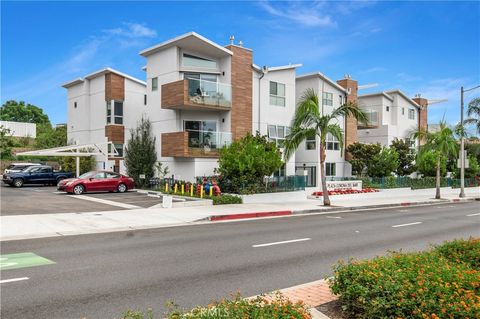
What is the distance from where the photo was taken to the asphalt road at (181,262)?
6285 millimetres

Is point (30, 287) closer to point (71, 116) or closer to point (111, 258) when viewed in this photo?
point (111, 258)

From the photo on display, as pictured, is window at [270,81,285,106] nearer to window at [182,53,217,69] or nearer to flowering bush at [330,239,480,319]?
window at [182,53,217,69]

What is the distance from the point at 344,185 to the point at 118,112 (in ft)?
61.3

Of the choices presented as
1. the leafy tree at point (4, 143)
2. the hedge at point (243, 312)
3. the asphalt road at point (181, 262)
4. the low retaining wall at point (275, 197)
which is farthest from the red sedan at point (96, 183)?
the hedge at point (243, 312)

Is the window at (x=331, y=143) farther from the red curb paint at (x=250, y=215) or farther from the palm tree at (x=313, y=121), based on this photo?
the red curb paint at (x=250, y=215)

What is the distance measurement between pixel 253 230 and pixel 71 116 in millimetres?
30204

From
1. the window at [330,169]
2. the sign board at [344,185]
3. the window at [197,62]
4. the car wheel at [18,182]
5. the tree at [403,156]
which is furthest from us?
the tree at [403,156]

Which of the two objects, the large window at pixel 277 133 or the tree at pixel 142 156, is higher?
the large window at pixel 277 133

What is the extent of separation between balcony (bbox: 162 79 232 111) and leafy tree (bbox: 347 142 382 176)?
13.3 m

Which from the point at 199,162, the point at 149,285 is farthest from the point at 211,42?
the point at 149,285

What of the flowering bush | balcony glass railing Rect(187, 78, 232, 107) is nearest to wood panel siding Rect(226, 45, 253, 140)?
balcony glass railing Rect(187, 78, 232, 107)

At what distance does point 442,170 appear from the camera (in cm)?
3897

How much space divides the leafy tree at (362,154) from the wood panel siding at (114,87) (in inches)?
775

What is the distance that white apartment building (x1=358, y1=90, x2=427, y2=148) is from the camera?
4181cm
